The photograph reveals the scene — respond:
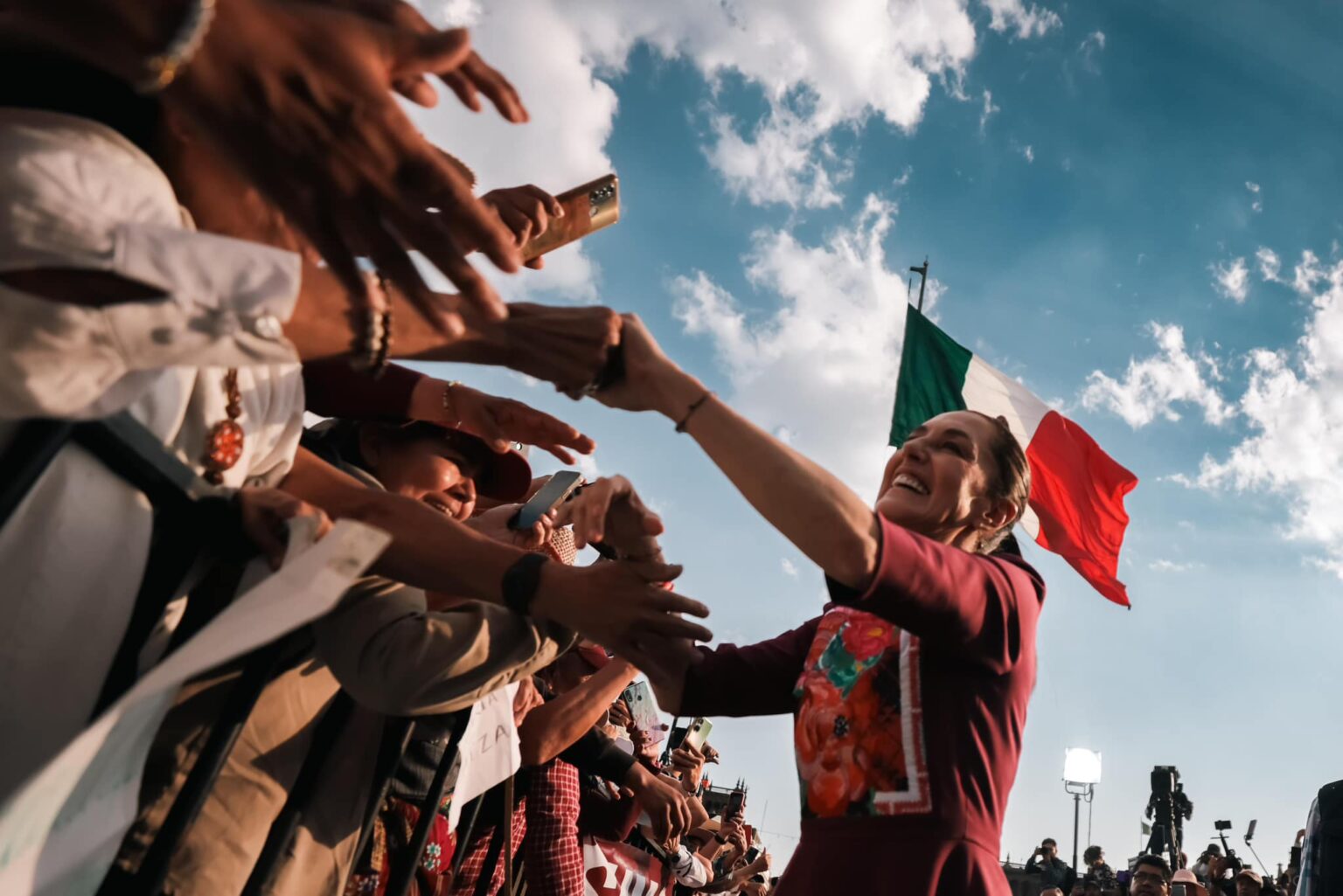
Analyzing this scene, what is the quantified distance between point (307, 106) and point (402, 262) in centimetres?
19

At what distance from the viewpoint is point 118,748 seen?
1.06 m

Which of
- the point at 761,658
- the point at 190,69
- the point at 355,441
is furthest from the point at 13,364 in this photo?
the point at 761,658

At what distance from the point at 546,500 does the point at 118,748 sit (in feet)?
3.90

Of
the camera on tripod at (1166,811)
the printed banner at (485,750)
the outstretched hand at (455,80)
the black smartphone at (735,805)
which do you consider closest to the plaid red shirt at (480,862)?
the printed banner at (485,750)

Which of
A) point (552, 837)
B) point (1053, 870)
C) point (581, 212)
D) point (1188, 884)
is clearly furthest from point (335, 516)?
point (1053, 870)

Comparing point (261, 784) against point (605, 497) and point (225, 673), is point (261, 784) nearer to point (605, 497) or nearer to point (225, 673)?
point (225, 673)

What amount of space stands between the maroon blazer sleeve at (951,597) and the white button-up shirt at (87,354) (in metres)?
1.14

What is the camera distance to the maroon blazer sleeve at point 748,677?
238 centimetres

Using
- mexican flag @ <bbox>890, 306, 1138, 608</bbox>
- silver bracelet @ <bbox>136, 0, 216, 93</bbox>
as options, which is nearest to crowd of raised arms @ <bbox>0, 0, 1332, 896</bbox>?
silver bracelet @ <bbox>136, 0, 216, 93</bbox>

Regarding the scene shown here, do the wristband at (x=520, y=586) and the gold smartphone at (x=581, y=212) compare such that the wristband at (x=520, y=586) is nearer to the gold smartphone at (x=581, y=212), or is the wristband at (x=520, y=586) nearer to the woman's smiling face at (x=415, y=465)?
the woman's smiling face at (x=415, y=465)

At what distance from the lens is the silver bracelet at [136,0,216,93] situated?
2.98ft

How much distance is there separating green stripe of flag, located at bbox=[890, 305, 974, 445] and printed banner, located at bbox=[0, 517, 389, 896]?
716 cm

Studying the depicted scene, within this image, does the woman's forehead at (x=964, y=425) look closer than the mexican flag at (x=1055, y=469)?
Yes

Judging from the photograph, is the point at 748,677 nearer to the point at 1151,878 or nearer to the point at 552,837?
the point at 552,837
